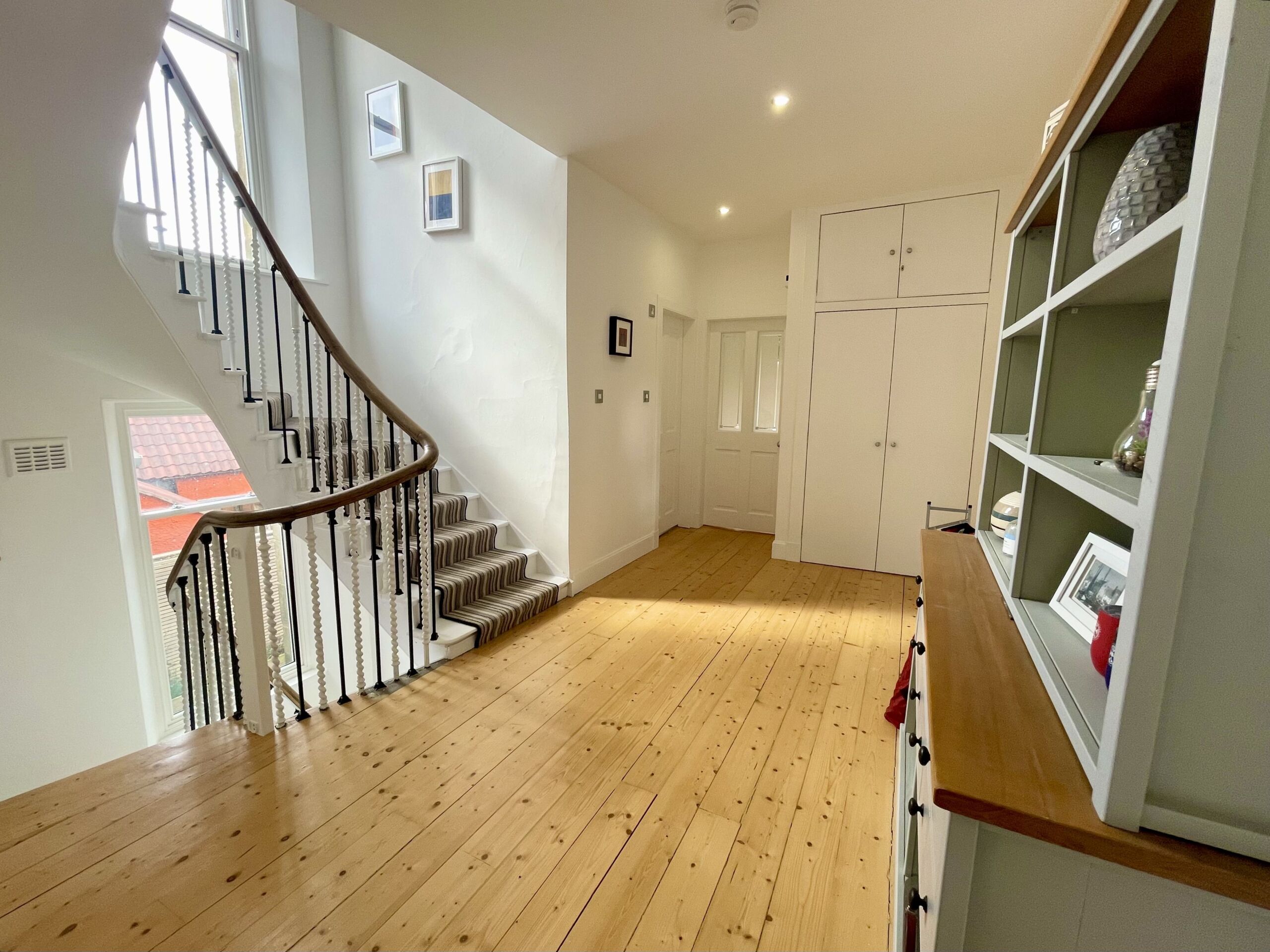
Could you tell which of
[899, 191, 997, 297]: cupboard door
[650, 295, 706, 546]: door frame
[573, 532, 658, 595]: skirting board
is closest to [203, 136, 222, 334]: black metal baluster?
[573, 532, 658, 595]: skirting board

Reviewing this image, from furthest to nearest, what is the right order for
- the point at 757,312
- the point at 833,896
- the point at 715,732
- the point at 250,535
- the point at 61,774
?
1. the point at 757,312
2. the point at 61,774
3. the point at 715,732
4. the point at 250,535
5. the point at 833,896

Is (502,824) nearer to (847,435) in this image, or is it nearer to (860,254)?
(847,435)

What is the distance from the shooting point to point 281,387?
2686mm

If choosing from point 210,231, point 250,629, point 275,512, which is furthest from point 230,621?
point 210,231

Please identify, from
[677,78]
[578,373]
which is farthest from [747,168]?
[578,373]

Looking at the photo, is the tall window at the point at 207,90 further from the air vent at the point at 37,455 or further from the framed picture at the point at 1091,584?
the framed picture at the point at 1091,584

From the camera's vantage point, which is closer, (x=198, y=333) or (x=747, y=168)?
(x=198, y=333)

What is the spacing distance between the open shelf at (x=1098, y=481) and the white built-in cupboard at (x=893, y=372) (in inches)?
107

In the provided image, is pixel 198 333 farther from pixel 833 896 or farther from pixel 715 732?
pixel 833 896

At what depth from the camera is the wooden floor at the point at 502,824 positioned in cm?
139

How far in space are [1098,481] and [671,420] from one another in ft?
14.2

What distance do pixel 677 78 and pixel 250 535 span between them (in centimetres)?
255

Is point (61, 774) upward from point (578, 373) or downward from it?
Result: downward

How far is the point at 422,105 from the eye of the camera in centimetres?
368
